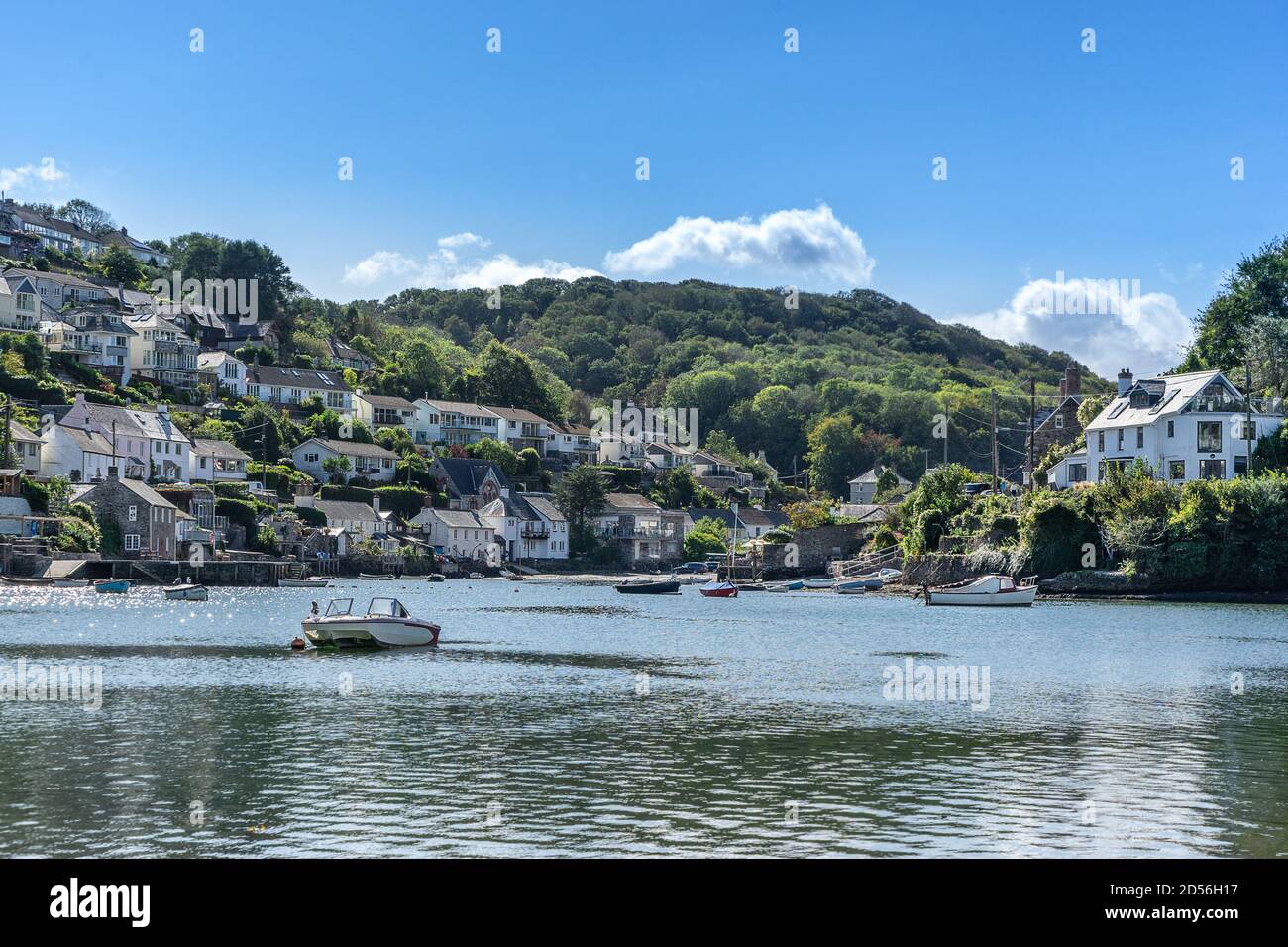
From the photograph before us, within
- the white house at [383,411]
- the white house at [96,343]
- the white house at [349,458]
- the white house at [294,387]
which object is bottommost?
the white house at [349,458]

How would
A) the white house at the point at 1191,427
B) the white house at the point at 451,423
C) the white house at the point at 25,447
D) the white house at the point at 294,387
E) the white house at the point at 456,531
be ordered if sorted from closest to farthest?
the white house at the point at 1191,427, the white house at the point at 25,447, the white house at the point at 456,531, the white house at the point at 294,387, the white house at the point at 451,423

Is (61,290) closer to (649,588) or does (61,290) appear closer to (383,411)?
(383,411)

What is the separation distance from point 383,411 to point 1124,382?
87384mm

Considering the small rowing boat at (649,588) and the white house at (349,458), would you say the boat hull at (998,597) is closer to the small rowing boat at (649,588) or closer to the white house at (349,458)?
the small rowing boat at (649,588)

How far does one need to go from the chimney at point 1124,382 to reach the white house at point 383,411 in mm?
81688

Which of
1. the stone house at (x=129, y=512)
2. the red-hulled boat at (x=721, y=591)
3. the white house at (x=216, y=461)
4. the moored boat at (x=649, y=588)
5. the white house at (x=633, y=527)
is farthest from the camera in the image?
the white house at (x=633, y=527)

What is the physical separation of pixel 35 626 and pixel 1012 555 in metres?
63.9

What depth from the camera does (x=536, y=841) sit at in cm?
1745

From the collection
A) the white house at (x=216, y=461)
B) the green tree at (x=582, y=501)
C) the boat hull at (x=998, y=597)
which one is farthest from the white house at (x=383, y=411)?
the boat hull at (x=998, y=597)

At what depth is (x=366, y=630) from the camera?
47656mm

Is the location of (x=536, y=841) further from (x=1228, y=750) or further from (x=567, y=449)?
(x=567, y=449)

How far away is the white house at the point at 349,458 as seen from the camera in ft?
445
